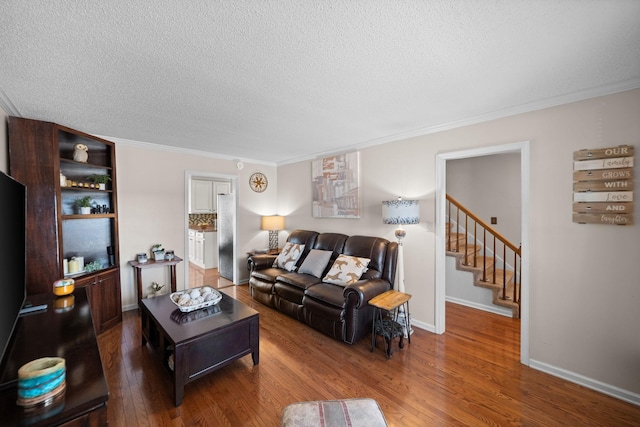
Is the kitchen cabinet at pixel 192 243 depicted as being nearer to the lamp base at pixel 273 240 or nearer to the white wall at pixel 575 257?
the lamp base at pixel 273 240

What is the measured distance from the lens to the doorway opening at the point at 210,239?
488 cm

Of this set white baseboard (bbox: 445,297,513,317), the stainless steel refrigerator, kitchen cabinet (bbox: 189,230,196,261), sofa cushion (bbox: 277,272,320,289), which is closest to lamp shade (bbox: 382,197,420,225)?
sofa cushion (bbox: 277,272,320,289)

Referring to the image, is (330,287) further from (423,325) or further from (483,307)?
(483,307)

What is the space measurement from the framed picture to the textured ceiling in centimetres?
118

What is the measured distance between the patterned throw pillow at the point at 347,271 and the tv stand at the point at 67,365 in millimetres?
2265

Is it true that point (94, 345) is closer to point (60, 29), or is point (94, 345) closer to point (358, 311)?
point (60, 29)

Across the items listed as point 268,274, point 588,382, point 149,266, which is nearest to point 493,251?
point 588,382

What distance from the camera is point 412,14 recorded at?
4.21 feet

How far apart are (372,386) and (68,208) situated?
12.9 feet

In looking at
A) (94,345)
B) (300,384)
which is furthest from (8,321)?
(300,384)

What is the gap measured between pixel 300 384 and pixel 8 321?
1.85 metres

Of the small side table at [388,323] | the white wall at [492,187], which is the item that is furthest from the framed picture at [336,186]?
the white wall at [492,187]

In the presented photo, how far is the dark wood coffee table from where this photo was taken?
191 centimetres

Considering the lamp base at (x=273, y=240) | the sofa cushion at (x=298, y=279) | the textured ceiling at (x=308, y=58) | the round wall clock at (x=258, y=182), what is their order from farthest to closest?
the lamp base at (x=273, y=240) → the round wall clock at (x=258, y=182) → the sofa cushion at (x=298, y=279) → the textured ceiling at (x=308, y=58)
